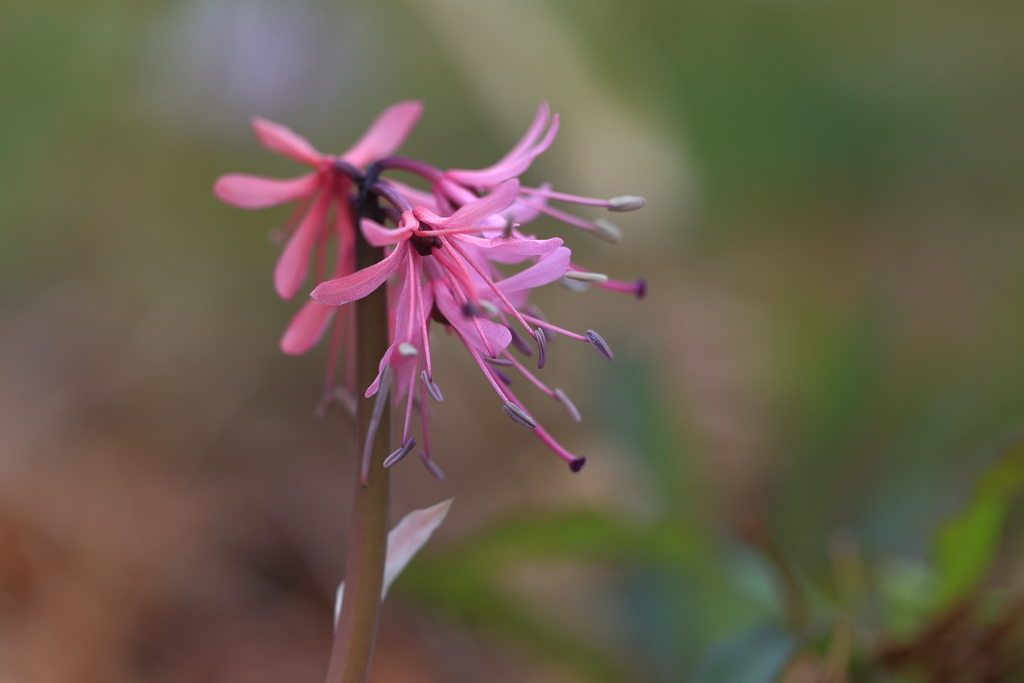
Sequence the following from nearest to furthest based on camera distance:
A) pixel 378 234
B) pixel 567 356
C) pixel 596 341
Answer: pixel 378 234
pixel 596 341
pixel 567 356

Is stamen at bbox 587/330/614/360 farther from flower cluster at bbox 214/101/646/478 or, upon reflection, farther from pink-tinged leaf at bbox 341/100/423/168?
pink-tinged leaf at bbox 341/100/423/168

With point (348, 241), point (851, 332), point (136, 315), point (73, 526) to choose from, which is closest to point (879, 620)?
point (851, 332)

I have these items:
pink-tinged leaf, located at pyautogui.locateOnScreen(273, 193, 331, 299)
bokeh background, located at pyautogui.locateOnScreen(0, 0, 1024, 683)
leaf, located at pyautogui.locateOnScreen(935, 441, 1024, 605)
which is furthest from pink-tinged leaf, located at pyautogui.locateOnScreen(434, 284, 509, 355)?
leaf, located at pyautogui.locateOnScreen(935, 441, 1024, 605)

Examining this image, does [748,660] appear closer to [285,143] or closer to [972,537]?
[972,537]

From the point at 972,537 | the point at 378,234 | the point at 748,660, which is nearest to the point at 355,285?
the point at 378,234

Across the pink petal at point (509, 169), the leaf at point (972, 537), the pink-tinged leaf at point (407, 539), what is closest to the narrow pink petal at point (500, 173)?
the pink petal at point (509, 169)

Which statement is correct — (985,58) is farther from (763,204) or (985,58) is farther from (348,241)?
(348,241)
